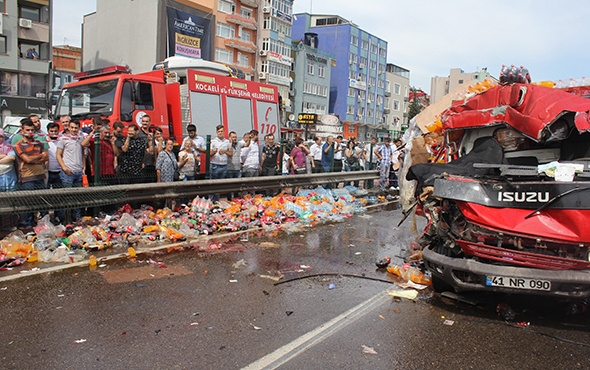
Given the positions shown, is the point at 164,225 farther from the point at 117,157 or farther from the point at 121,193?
the point at 117,157

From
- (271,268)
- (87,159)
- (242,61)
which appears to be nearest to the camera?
(271,268)

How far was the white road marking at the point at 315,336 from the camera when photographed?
11.1 ft

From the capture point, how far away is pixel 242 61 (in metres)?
51.5

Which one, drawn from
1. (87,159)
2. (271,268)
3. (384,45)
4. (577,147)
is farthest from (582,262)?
(384,45)

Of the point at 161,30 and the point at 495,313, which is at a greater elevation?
the point at 161,30

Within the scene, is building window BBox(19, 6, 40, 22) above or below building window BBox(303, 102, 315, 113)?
above

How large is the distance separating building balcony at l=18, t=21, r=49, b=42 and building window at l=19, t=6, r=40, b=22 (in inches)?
30.7

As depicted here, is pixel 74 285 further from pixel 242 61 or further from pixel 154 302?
pixel 242 61

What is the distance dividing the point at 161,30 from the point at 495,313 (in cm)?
3869

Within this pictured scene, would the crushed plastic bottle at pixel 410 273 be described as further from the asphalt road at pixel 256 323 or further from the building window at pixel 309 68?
the building window at pixel 309 68

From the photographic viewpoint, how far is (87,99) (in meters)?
11.2

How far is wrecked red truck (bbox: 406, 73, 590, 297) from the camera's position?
12.9 feet

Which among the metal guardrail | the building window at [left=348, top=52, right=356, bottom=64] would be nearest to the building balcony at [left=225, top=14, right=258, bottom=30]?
the building window at [left=348, top=52, right=356, bottom=64]

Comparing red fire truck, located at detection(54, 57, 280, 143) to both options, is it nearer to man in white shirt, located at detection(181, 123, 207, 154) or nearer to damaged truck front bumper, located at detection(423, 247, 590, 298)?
man in white shirt, located at detection(181, 123, 207, 154)
